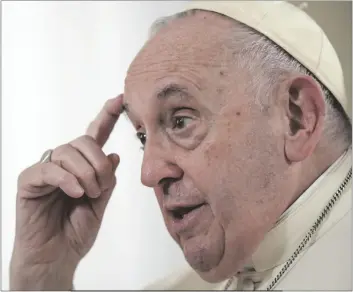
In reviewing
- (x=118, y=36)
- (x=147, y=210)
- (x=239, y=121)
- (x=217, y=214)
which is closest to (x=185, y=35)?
(x=239, y=121)

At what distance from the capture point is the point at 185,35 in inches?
33.5

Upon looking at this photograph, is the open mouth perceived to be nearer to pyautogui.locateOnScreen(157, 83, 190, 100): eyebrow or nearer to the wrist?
pyautogui.locateOnScreen(157, 83, 190, 100): eyebrow

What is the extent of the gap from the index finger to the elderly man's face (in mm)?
235

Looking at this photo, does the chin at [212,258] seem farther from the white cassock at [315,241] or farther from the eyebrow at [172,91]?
the eyebrow at [172,91]

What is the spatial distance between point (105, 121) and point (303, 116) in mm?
445

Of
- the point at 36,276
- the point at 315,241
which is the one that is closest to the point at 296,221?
the point at 315,241

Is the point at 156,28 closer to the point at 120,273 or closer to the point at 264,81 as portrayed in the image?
the point at 264,81

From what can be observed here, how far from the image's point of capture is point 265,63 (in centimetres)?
85

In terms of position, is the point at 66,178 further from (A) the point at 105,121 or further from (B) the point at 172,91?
(B) the point at 172,91

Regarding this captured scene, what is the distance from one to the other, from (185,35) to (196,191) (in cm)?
27

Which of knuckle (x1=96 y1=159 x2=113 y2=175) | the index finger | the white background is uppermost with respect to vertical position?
the white background

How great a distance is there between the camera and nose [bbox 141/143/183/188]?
818 mm

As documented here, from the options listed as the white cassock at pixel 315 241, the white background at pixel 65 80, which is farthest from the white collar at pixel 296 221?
the white background at pixel 65 80

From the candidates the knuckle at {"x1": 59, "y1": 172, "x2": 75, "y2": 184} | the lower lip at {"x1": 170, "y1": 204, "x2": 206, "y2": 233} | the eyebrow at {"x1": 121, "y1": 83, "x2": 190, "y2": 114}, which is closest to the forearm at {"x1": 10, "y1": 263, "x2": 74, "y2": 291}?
the knuckle at {"x1": 59, "y1": 172, "x2": 75, "y2": 184}
